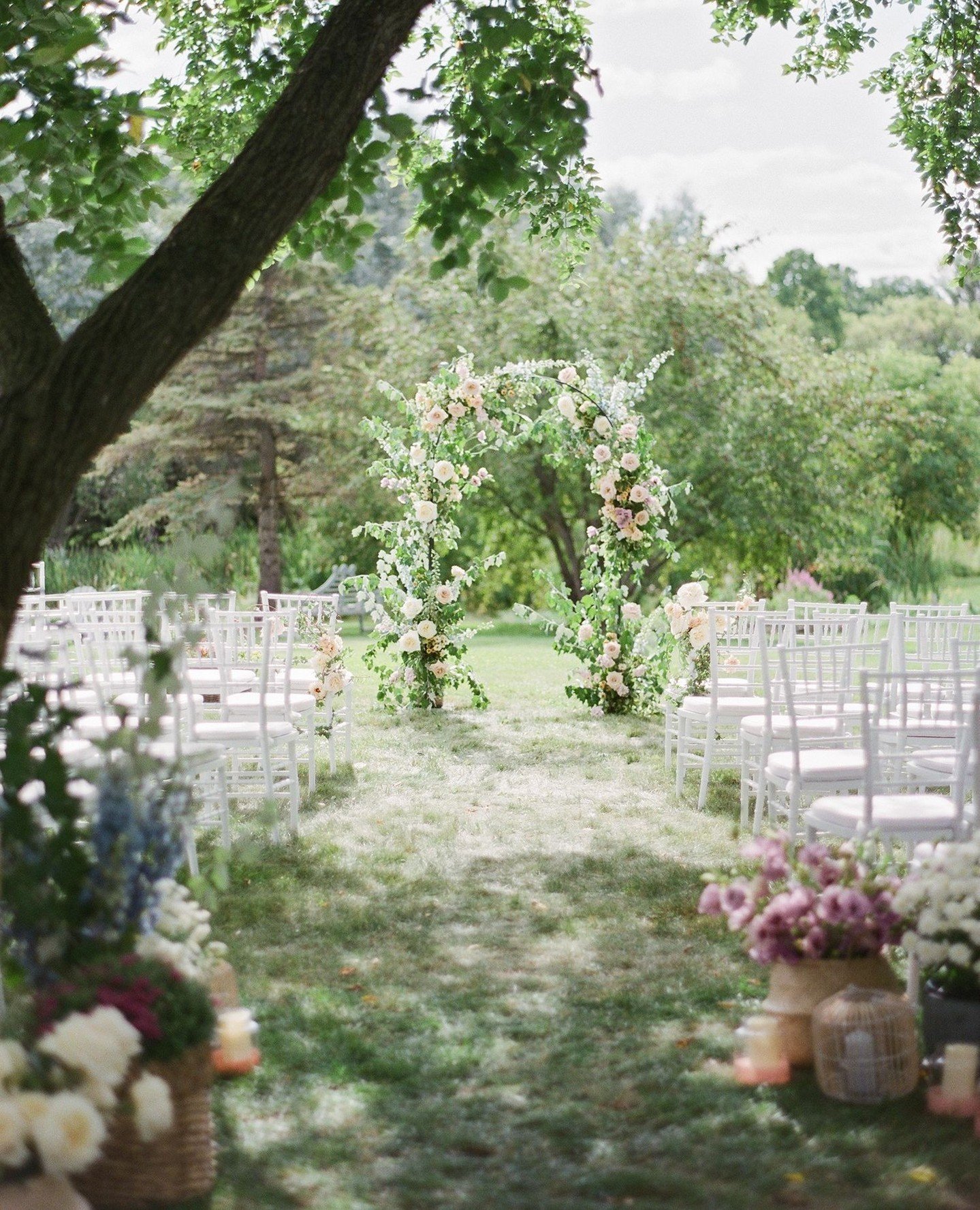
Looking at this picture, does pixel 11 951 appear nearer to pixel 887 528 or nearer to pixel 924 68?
pixel 924 68

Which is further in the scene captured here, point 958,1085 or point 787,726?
point 787,726

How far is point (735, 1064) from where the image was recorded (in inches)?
137

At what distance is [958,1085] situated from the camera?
3.17 meters

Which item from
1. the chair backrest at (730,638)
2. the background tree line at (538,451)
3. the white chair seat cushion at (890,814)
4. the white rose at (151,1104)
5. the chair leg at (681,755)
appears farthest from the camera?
the background tree line at (538,451)

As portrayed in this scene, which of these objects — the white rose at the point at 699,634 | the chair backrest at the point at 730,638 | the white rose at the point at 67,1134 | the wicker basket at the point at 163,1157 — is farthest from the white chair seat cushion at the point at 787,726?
the white rose at the point at 67,1134

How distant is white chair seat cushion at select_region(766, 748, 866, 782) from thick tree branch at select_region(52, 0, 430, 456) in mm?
2631

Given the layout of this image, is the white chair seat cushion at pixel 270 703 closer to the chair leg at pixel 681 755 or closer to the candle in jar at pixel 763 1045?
the chair leg at pixel 681 755

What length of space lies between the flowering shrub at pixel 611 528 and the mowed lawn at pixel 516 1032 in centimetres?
260

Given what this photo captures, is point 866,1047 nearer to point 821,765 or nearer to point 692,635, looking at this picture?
point 821,765

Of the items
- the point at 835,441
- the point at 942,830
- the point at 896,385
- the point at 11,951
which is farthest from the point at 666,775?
the point at 896,385

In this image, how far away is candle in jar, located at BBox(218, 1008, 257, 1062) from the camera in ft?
11.5

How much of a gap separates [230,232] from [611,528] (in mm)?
6735

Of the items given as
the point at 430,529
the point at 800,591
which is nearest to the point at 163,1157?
the point at 430,529

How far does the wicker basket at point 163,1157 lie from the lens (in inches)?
106
